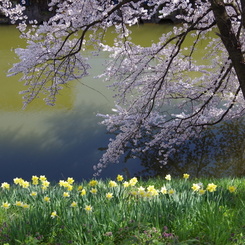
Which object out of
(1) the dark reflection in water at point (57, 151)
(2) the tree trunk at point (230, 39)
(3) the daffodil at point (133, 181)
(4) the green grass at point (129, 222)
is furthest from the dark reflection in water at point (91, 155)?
(4) the green grass at point (129, 222)

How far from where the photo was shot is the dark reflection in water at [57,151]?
24.4ft

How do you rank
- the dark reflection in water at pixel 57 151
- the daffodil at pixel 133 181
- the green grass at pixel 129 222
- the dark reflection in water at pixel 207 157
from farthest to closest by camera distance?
the dark reflection in water at pixel 57 151 < the dark reflection in water at pixel 207 157 < the daffodil at pixel 133 181 < the green grass at pixel 129 222

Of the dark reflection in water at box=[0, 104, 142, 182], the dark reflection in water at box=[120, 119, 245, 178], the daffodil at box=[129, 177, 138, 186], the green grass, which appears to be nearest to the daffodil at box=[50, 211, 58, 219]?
the green grass

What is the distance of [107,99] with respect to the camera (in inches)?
416

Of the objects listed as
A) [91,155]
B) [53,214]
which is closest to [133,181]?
[53,214]

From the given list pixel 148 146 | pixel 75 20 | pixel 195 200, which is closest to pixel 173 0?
pixel 75 20

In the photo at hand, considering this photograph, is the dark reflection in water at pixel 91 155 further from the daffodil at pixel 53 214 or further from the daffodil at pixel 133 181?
the daffodil at pixel 53 214

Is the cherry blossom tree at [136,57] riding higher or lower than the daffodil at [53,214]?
higher

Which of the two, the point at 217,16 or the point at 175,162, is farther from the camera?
the point at 175,162

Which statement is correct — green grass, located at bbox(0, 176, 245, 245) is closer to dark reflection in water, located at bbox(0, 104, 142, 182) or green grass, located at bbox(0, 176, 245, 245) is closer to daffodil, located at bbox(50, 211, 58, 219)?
daffodil, located at bbox(50, 211, 58, 219)

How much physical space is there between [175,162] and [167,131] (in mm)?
655

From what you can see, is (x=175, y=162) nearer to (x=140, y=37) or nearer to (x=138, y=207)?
(x=138, y=207)

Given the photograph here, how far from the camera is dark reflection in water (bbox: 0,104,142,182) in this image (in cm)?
→ 743

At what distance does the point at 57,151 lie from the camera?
8156mm
